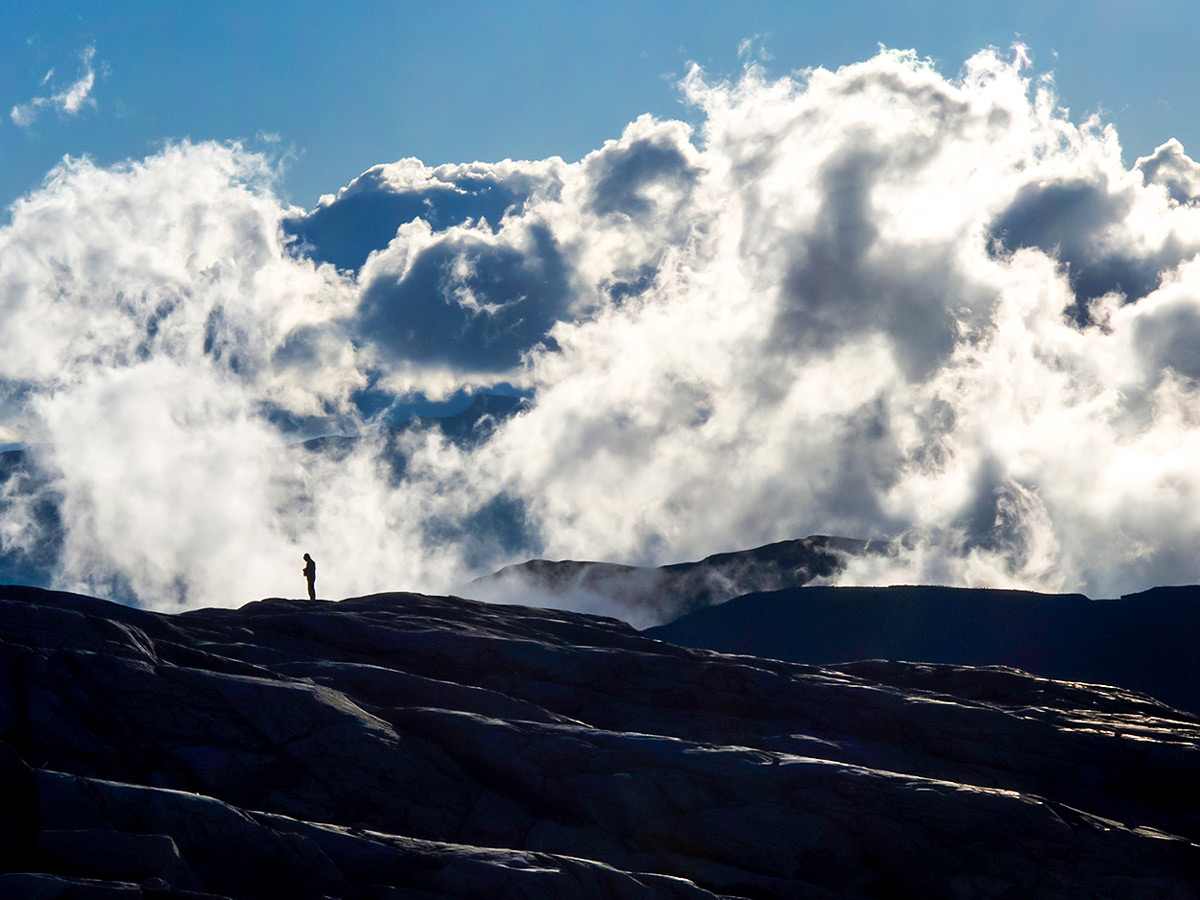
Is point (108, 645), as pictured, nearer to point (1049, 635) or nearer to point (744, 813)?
point (744, 813)

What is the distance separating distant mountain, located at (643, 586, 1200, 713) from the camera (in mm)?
128375

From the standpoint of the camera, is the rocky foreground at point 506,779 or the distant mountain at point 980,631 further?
the distant mountain at point 980,631

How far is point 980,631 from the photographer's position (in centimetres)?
14838

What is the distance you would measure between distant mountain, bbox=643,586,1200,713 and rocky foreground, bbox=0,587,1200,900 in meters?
96.0

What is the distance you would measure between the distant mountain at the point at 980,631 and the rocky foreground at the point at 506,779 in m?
96.0

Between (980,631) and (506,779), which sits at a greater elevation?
(980,631)

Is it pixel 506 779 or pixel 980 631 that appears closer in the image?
pixel 506 779

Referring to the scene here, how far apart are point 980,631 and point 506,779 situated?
5302 inches

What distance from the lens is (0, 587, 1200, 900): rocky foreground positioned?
19797 mm

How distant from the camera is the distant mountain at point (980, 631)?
128m

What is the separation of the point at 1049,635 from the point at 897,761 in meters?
115

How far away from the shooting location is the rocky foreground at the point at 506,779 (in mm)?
19797

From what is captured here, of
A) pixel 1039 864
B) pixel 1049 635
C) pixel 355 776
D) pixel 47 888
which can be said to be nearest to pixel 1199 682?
pixel 1049 635

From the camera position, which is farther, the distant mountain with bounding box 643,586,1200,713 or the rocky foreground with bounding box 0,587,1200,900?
the distant mountain with bounding box 643,586,1200,713
